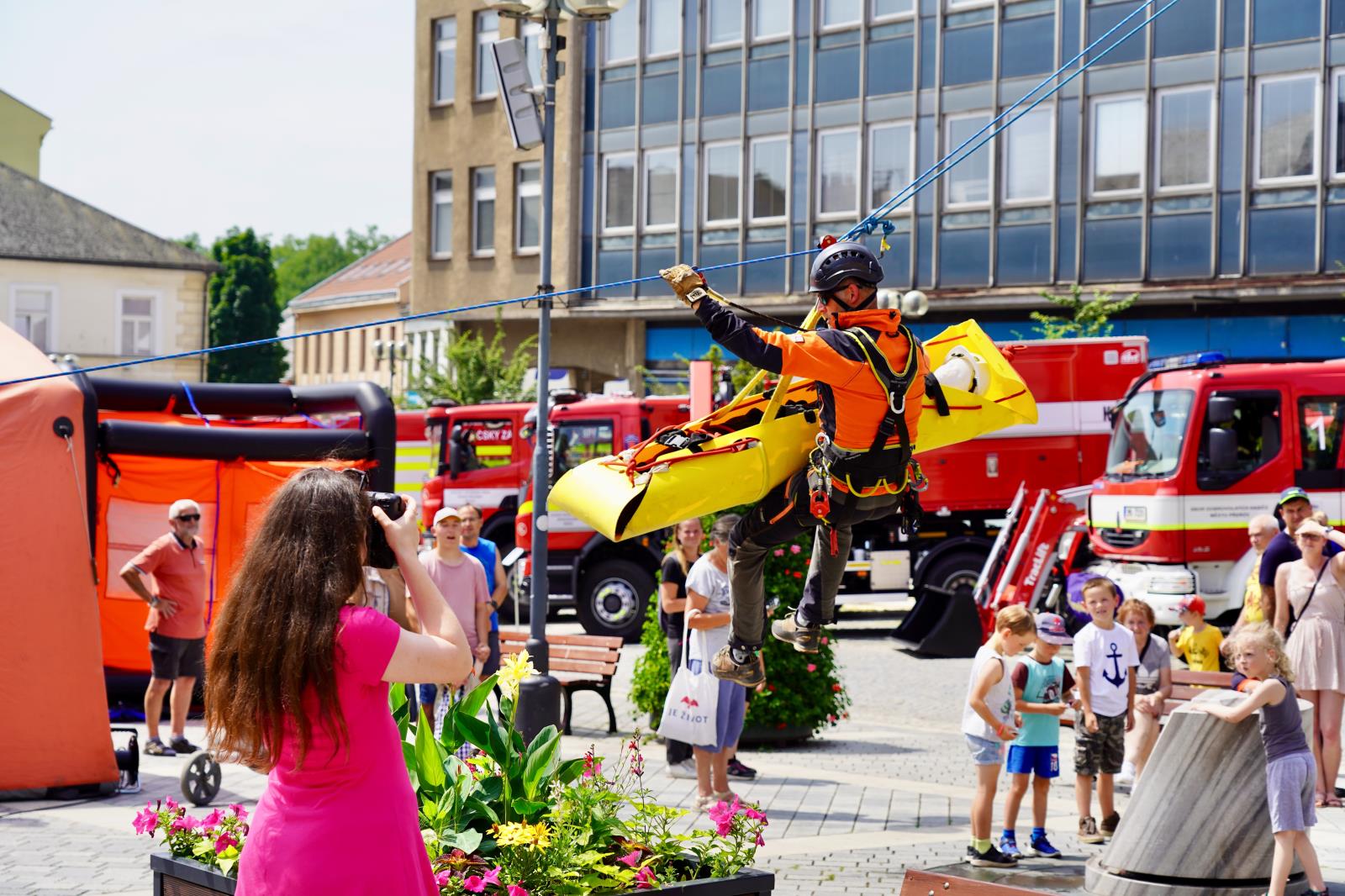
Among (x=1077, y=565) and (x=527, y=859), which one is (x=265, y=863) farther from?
(x=1077, y=565)

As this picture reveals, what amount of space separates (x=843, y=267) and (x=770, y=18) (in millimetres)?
27874

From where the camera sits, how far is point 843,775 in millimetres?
11766

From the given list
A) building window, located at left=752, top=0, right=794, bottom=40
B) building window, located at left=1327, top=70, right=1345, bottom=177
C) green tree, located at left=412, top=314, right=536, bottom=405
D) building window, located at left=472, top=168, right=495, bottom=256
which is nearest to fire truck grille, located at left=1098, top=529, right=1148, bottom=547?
building window, located at left=1327, top=70, right=1345, bottom=177

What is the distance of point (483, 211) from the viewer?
122 ft

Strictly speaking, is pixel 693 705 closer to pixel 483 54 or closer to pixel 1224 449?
pixel 1224 449

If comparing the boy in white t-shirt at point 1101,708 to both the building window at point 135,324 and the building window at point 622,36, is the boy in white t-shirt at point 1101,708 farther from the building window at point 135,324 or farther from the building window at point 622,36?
the building window at point 135,324

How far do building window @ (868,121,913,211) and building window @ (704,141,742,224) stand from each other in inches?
118

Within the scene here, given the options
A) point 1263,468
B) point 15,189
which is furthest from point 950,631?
point 15,189

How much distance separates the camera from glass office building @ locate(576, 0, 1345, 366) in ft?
87.6

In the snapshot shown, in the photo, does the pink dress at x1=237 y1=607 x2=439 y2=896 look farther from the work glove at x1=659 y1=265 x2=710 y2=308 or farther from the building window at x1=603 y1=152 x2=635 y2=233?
the building window at x1=603 y1=152 x2=635 y2=233

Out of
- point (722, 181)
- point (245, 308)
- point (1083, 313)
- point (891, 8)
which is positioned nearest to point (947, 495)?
point (1083, 313)

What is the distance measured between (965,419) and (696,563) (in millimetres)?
5084

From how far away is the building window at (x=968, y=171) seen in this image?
29422mm

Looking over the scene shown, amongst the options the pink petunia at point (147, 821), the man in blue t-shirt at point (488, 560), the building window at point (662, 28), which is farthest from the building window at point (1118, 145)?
the pink petunia at point (147, 821)
